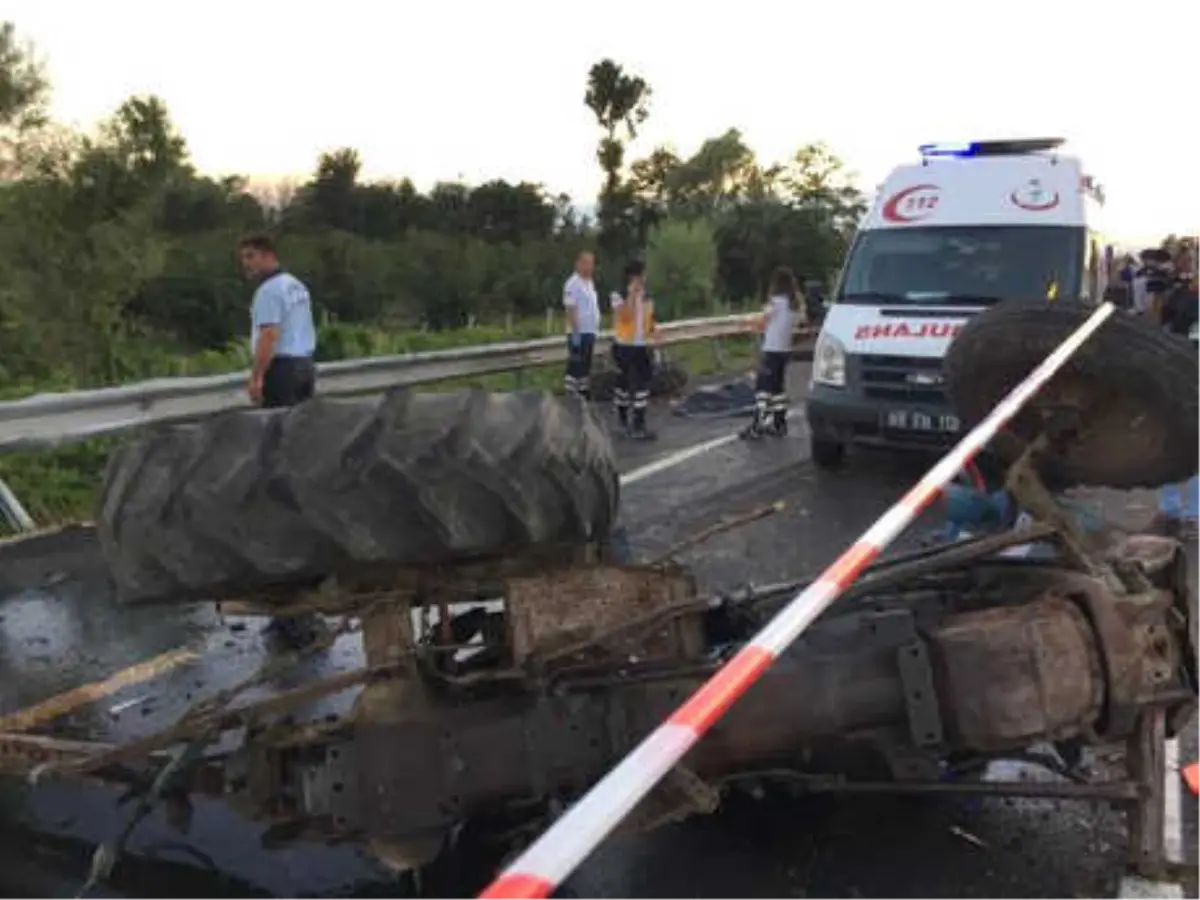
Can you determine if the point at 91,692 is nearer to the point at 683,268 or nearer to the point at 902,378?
the point at 902,378

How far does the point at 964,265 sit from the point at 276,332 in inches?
215

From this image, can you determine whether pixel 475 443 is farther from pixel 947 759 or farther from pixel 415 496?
pixel 947 759

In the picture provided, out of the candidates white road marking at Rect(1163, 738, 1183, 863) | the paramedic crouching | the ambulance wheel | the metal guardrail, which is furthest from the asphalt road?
the ambulance wheel

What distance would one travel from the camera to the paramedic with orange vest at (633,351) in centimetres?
1216

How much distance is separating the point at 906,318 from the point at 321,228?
51.8 m

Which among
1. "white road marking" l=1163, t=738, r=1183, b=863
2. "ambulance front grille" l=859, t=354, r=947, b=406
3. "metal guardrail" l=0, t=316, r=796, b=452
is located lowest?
"white road marking" l=1163, t=738, r=1183, b=863

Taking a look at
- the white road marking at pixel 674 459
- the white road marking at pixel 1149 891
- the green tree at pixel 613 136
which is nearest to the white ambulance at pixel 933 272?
the white road marking at pixel 674 459

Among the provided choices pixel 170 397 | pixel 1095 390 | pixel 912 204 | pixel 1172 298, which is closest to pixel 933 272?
pixel 912 204

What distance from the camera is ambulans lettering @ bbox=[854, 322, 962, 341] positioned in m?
9.28

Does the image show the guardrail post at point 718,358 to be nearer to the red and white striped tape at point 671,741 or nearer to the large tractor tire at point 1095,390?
the large tractor tire at point 1095,390

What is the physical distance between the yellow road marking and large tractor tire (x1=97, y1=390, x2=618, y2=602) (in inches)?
79.6

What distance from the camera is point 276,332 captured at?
23.7 ft

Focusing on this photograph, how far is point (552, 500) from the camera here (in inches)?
124

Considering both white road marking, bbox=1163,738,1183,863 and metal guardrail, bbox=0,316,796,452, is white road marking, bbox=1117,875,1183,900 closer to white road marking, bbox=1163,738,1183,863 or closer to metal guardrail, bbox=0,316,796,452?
white road marking, bbox=1163,738,1183,863
